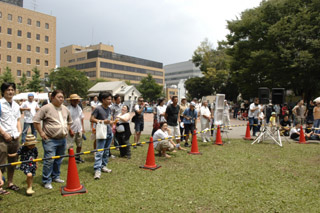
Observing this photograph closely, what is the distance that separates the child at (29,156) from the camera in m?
4.31

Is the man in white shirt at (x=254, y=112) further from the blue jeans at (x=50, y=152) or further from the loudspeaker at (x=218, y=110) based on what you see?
the blue jeans at (x=50, y=152)

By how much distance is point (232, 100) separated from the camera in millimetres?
42906

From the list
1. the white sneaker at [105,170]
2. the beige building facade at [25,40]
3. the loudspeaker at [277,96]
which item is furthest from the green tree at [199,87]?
the white sneaker at [105,170]

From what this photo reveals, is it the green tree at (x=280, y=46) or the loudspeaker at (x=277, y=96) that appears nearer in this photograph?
the loudspeaker at (x=277, y=96)

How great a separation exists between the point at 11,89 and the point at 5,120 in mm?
569

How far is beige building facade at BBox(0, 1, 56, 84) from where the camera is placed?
196ft

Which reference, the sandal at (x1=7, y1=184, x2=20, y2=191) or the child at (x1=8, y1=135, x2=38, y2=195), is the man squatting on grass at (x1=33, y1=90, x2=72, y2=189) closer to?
the child at (x1=8, y1=135, x2=38, y2=195)

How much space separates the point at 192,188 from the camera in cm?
484

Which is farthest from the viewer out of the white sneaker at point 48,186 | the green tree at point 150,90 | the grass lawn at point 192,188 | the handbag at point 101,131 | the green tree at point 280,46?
the green tree at point 150,90

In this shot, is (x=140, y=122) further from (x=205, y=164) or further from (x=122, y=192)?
(x=122, y=192)

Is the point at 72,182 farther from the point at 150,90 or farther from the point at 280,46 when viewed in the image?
the point at 150,90

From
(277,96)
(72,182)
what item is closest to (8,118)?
(72,182)

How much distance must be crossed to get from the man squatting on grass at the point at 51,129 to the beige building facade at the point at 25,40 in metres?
62.7

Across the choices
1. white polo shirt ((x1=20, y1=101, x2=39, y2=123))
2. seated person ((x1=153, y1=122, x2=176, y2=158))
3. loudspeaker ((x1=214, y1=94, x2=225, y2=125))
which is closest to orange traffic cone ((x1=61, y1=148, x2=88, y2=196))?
seated person ((x1=153, y1=122, x2=176, y2=158))
